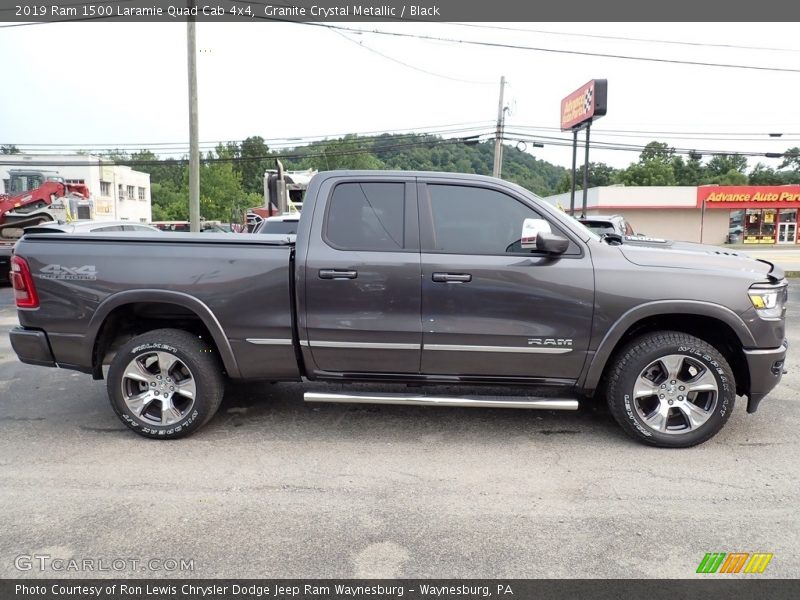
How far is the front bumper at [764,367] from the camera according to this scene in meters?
3.92

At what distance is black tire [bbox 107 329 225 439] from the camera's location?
4.19 meters

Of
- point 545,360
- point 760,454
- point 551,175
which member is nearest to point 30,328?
point 545,360

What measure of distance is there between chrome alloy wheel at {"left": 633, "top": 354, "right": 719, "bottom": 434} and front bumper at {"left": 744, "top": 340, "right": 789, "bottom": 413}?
0.27 meters

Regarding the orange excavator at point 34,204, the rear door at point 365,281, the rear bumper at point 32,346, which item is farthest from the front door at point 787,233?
the rear bumper at point 32,346

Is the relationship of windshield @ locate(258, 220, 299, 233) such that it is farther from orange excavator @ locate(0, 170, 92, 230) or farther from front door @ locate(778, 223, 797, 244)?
front door @ locate(778, 223, 797, 244)

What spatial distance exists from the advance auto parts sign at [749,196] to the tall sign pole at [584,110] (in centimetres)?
2213

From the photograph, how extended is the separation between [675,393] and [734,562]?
4.71 feet

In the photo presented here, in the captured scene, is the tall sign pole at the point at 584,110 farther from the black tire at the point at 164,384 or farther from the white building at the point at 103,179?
the white building at the point at 103,179

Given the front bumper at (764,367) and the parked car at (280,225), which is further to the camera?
the parked car at (280,225)

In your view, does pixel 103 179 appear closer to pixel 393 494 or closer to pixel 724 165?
pixel 393 494

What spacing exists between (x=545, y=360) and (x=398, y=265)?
125 centimetres

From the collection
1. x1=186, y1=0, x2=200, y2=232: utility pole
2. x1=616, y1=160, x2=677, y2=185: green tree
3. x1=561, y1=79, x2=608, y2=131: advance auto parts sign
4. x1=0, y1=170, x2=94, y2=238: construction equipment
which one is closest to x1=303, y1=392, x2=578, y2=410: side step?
x1=186, y1=0, x2=200, y2=232: utility pole

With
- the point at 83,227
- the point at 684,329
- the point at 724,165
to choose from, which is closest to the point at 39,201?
the point at 83,227
